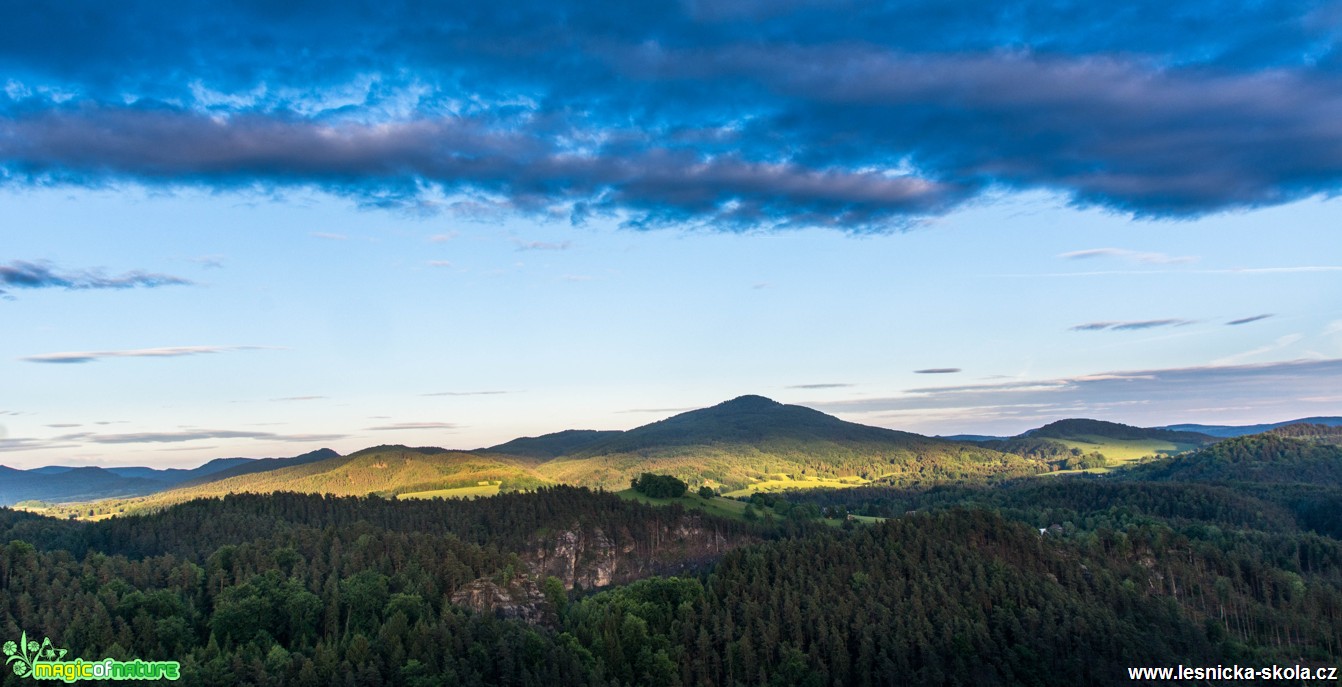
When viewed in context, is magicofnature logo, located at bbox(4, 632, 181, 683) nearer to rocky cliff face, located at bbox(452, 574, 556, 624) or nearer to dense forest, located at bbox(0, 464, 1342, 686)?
dense forest, located at bbox(0, 464, 1342, 686)

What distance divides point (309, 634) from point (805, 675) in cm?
8652

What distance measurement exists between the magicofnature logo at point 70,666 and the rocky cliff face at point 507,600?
57.4 meters

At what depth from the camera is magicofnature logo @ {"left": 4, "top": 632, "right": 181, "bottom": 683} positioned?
109938mm

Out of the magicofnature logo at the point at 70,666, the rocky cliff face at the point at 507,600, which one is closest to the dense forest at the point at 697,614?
the rocky cliff face at the point at 507,600

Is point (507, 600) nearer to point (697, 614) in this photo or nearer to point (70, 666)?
point (697, 614)

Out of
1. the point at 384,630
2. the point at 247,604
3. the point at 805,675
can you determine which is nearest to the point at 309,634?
the point at 247,604

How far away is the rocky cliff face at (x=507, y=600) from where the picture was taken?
16375 cm

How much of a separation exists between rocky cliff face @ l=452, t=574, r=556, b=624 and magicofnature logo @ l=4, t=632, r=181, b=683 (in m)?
57.4

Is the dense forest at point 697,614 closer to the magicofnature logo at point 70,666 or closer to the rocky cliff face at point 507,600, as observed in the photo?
the rocky cliff face at point 507,600

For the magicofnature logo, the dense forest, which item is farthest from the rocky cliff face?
the magicofnature logo

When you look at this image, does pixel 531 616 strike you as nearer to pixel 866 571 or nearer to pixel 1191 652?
pixel 866 571

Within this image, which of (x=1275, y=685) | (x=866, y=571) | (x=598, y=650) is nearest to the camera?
(x=1275, y=685)

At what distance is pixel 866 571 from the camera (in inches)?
6555

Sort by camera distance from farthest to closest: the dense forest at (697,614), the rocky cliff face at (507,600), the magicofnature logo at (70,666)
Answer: the rocky cliff face at (507,600) < the dense forest at (697,614) < the magicofnature logo at (70,666)
